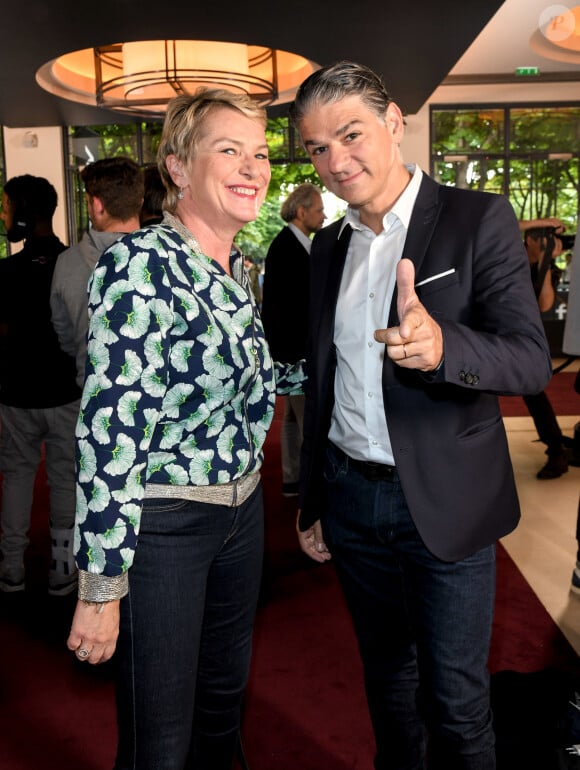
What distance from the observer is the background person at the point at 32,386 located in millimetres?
3064

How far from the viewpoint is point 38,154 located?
1163 centimetres

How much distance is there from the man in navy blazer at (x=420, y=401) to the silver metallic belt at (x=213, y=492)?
0.29 m

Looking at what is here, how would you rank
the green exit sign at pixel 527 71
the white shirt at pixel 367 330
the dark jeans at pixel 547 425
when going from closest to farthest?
the white shirt at pixel 367 330 → the dark jeans at pixel 547 425 → the green exit sign at pixel 527 71

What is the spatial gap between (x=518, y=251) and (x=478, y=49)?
374 inches

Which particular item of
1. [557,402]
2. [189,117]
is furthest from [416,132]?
[189,117]

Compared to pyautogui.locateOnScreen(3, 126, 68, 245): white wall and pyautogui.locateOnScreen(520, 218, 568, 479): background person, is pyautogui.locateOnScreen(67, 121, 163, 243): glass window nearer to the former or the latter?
pyautogui.locateOnScreen(3, 126, 68, 245): white wall

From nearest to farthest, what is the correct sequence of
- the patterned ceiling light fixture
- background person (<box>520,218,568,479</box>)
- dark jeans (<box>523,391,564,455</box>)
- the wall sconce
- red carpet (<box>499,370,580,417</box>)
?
1. background person (<box>520,218,568,479</box>)
2. dark jeans (<box>523,391,564,455</box>)
3. the patterned ceiling light fixture
4. red carpet (<box>499,370,580,417</box>)
5. the wall sconce

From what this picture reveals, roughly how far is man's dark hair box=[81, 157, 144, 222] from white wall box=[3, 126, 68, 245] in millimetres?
9035

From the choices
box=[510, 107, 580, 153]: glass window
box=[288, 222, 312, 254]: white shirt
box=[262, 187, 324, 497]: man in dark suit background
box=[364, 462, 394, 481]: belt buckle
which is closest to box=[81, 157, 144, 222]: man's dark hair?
box=[262, 187, 324, 497]: man in dark suit background

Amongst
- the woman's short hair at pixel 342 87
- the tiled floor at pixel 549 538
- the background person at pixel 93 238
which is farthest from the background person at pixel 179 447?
the tiled floor at pixel 549 538

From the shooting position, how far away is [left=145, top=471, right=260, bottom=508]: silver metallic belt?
4.58ft

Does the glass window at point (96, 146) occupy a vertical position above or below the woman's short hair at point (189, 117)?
above

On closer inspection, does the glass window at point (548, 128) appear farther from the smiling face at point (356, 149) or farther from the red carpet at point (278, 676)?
the smiling face at point (356, 149)

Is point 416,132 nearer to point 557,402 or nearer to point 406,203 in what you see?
point 557,402
